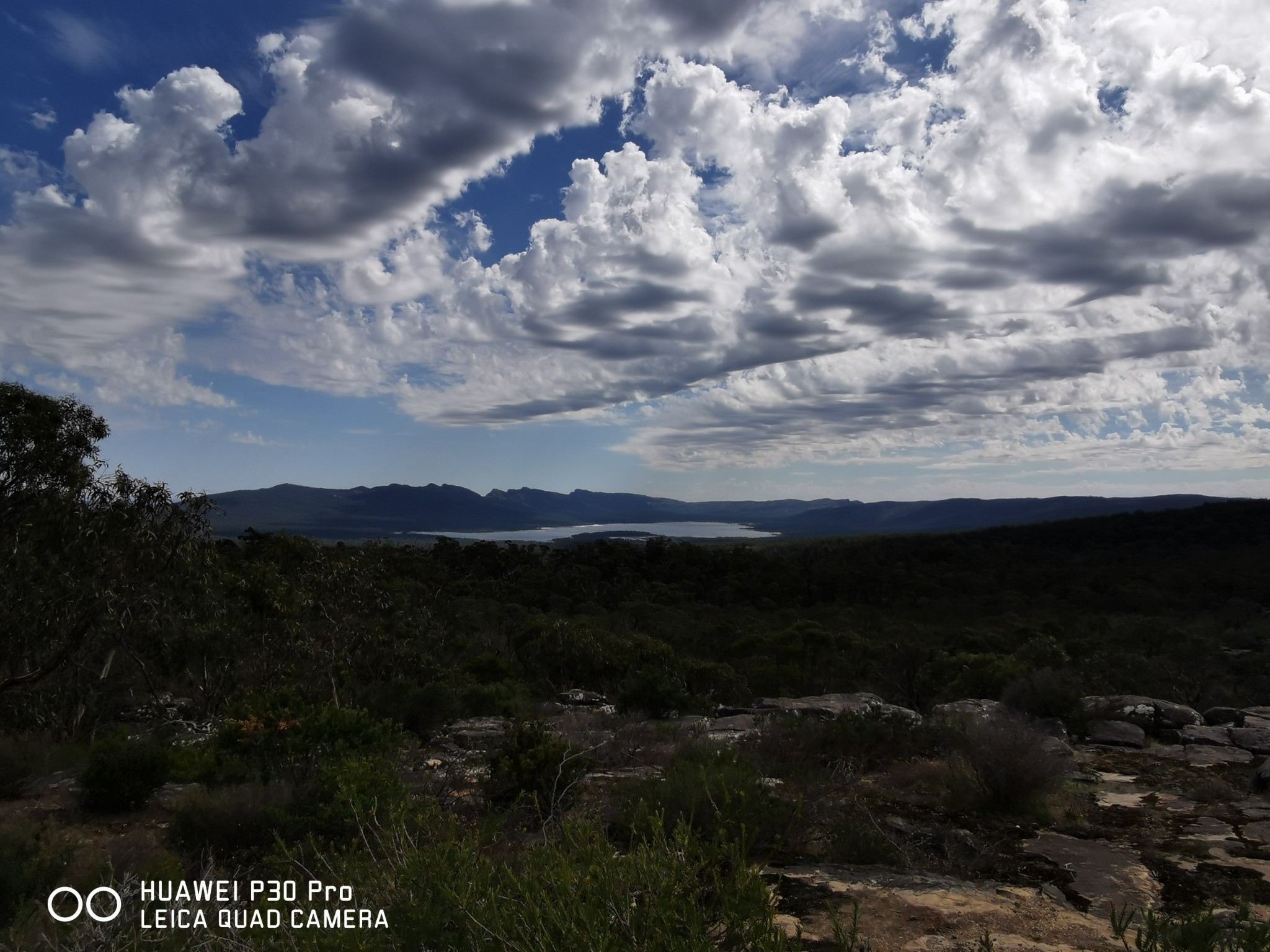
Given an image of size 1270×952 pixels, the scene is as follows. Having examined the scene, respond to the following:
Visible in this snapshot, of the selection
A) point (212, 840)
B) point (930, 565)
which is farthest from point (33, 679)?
point (930, 565)

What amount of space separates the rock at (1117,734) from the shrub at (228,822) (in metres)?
11.6

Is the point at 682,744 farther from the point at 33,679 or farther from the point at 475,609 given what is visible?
the point at 475,609

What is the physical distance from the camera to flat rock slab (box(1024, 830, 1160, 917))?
5.69 meters

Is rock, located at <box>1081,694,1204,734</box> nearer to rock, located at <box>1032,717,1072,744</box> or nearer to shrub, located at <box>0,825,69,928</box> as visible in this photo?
rock, located at <box>1032,717,1072,744</box>

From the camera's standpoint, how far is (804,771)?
829 centimetres

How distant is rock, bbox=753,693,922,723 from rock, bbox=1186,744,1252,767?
11.6ft

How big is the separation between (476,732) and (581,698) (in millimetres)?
6726

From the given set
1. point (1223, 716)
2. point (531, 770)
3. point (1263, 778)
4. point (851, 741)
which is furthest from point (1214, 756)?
point (531, 770)

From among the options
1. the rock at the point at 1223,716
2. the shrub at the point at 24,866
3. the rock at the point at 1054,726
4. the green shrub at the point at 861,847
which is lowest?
the rock at the point at 1223,716

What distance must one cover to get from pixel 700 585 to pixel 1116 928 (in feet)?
148

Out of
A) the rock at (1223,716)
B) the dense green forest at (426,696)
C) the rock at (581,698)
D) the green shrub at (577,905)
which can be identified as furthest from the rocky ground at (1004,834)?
the rock at (581,698)

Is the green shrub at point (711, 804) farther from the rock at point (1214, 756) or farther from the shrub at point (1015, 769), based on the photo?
the rock at point (1214, 756)

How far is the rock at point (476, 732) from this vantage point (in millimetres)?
11852

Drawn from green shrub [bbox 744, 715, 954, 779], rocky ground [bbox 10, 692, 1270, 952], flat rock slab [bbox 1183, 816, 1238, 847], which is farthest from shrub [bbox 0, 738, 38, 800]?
flat rock slab [bbox 1183, 816, 1238, 847]
